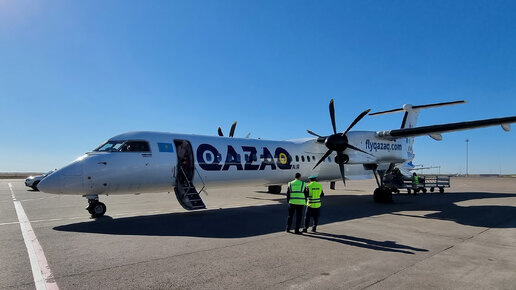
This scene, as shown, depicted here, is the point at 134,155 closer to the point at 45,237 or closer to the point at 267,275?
the point at 45,237

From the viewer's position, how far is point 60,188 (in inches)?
380

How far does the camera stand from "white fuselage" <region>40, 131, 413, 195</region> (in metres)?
10.1

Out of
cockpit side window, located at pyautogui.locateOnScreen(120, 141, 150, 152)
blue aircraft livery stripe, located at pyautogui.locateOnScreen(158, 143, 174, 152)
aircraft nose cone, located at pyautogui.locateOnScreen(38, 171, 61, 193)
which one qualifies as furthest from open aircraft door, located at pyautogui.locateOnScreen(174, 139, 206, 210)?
aircraft nose cone, located at pyautogui.locateOnScreen(38, 171, 61, 193)

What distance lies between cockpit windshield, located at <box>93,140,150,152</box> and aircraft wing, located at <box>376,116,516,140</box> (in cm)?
1293

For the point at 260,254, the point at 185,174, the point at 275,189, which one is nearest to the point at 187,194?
the point at 185,174

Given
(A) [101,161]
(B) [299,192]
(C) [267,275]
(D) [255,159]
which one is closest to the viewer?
(C) [267,275]

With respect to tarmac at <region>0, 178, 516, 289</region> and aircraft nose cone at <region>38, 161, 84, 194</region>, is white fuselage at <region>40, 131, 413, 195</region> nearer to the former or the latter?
aircraft nose cone at <region>38, 161, 84, 194</region>

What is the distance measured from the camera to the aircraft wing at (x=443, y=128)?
1354 centimetres

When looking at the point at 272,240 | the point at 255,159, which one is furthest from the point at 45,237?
the point at 255,159

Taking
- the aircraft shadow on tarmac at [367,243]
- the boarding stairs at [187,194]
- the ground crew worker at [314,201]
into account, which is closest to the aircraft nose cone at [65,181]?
the boarding stairs at [187,194]

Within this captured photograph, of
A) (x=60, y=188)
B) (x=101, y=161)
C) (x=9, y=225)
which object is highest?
(x=101, y=161)

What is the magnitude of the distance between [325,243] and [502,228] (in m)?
6.01

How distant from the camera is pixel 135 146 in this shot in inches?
445

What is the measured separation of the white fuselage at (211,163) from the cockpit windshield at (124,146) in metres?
0.17
